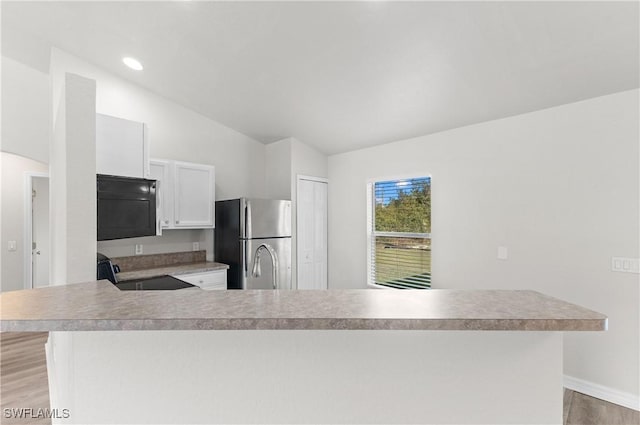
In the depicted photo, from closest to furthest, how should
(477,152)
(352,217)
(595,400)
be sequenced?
1. (595,400)
2. (477,152)
3. (352,217)

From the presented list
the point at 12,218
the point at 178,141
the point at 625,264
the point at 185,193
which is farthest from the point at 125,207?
the point at 12,218

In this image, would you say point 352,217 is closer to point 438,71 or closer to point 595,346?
point 438,71

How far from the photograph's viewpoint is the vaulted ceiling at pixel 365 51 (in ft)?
6.59

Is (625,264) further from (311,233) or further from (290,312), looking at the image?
(311,233)

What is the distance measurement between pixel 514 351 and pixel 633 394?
243 centimetres

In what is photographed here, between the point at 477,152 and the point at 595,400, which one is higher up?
the point at 477,152

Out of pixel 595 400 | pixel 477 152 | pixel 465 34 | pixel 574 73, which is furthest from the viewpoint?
pixel 477 152

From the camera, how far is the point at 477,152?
3.22 m

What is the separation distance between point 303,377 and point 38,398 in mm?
2742

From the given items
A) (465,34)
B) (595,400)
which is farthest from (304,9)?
(595,400)

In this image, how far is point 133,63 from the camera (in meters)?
3.23

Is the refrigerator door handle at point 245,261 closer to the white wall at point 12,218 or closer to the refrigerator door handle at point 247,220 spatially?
the refrigerator door handle at point 247,220

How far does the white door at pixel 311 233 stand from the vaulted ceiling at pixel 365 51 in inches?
45.9

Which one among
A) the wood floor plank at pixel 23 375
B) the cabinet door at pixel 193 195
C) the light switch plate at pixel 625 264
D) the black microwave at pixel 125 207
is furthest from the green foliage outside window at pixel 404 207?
the wood floor plank at pixel 23 375
